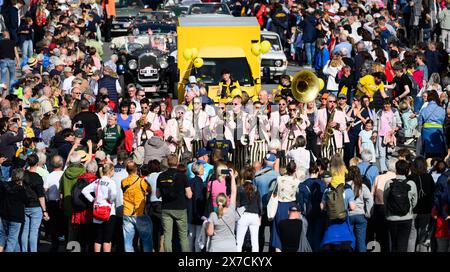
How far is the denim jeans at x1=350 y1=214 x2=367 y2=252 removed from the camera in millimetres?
19266

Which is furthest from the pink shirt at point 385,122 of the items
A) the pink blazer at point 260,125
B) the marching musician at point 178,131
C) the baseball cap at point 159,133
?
the baseball cap at point 159,133

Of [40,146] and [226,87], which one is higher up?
[40,146]

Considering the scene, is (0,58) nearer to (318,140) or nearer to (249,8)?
(318,140)

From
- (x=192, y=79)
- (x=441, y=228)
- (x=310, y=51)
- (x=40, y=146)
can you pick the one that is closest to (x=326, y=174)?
(x=441, y=228)

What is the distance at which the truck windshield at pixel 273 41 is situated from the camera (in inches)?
1476

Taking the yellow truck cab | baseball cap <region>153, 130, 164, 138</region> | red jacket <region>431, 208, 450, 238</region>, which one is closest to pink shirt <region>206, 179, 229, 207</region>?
red jacket <region>431, 208, 450, 238</region>

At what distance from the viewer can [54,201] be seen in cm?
2050

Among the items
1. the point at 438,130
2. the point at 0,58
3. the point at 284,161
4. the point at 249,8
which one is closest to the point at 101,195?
the point at 284,161

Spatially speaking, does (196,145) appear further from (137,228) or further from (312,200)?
(312,200)

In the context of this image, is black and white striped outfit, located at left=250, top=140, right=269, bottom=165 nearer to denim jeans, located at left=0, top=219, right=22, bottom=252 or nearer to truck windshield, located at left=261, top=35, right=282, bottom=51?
denim jeans, located at left=0, top=219, right=22, bottom=252

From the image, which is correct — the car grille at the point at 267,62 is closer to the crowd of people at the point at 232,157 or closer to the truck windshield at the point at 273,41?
the truck windshield at the point at 273,41

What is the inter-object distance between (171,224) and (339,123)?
19.2 feet

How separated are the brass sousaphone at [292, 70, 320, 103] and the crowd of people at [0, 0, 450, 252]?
6.0 inches

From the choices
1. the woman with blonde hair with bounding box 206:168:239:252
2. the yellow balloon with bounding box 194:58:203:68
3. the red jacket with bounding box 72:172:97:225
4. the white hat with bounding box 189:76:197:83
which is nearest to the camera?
the woman with blonde hair with bounding box 206:168:239:252
